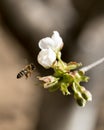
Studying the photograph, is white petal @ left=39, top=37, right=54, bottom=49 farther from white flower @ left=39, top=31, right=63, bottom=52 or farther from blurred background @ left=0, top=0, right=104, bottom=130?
Answer: blurred background @ left=0, top=0, right=104, bottom=130

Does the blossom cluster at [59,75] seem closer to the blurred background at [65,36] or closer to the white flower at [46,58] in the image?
the white flower at [46,58]

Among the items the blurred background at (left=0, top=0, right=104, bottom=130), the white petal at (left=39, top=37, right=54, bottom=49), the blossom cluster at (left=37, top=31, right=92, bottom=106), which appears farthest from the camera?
the blurred background at (left=0, top=0, right=104, bottom=130)

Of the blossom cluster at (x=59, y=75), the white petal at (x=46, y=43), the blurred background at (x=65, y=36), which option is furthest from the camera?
the blurred background at (x=65, y=36)

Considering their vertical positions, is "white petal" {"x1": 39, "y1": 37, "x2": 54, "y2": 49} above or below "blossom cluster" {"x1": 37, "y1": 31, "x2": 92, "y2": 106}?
above

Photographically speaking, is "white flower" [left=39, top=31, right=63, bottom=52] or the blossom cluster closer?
the blossom cluster

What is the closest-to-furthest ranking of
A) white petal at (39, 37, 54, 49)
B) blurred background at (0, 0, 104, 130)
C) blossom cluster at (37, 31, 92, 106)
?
1. blossom cluster at (37, 31, 92, 106)
2. white petal at (39, 37, 54, 49)
3. blurred background at (0, 0, 104, 130)

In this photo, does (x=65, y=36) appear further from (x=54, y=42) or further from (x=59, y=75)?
(x=59, y=75)

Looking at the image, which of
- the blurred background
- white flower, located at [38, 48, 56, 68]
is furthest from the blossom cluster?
the blurred background

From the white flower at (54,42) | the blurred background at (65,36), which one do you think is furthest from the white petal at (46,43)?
the blurred background at (65,36)

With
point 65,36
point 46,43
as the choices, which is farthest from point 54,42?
point 65,36
